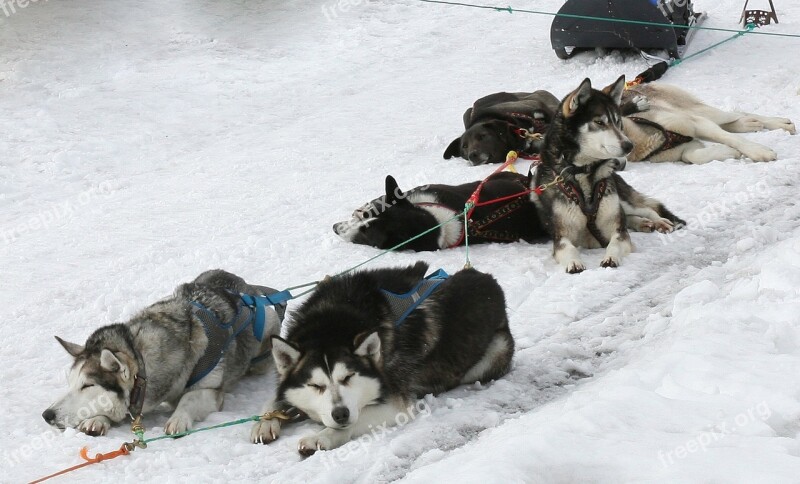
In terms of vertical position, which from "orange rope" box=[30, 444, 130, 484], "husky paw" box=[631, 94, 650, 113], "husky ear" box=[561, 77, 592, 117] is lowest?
"husky paw" box=[631, 94, 650, 113]

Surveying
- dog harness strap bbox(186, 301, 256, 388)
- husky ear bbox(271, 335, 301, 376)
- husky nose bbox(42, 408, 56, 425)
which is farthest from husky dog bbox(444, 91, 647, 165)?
husky nose bbox(42, 408, 56, 425)

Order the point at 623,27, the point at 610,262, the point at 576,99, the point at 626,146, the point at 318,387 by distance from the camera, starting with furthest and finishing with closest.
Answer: the point at 623,27 < the point at 576,99 < the point at 626,146 < the point at 610,262 < the point at 318,387

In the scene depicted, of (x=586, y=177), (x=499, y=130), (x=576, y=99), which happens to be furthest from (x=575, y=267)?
(x=499, y=130)

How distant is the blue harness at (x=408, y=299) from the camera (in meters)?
3.64

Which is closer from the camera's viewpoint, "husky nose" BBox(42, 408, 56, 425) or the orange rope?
the orange rope

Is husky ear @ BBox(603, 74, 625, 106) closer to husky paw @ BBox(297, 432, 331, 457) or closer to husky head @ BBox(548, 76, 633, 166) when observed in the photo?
husky head @ BBox(548, 76, 633, 166)

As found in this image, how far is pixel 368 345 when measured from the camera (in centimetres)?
331

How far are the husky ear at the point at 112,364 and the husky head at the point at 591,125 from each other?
130 inches

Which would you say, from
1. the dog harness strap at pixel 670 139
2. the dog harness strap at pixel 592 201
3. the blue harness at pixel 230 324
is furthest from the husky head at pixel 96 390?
the dog harness strap at pixel 670 139

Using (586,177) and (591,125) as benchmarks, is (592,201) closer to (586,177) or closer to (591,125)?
(586,177)

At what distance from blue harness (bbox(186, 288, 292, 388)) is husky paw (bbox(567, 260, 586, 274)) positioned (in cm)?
183

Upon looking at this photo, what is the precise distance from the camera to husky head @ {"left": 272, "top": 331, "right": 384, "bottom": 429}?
3180 mm

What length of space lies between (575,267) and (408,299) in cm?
179

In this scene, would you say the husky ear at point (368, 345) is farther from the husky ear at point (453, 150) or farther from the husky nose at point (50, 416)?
the husky ear at point (453, 150)
